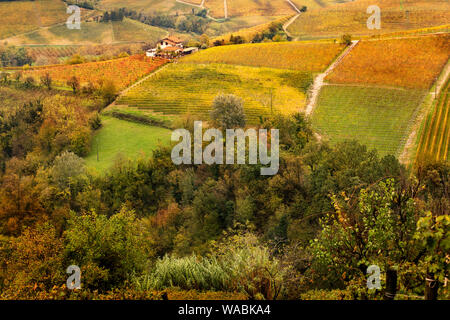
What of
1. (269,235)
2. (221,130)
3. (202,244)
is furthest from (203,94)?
(269,235)

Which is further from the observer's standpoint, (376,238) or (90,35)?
(90,35)

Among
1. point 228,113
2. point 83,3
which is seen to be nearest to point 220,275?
point 228,113

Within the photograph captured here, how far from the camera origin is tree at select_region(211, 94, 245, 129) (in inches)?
1832

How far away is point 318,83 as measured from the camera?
5706cm

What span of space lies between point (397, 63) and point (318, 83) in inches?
425

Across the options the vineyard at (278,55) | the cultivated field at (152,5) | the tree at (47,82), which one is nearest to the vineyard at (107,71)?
the tree at (47,82)

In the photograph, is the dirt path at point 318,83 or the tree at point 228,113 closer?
the tree at point 228,113

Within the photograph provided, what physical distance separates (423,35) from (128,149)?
46784 mm

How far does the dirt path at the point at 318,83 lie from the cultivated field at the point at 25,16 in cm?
10131

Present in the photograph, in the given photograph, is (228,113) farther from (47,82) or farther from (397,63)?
(47,82)

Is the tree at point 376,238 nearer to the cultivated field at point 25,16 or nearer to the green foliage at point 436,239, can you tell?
the green foliage at point 436,239

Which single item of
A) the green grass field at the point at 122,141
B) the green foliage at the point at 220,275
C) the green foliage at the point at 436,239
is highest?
the green foliage at the point at 436,239

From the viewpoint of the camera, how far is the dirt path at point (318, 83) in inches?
2016

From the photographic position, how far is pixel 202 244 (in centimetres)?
3117
